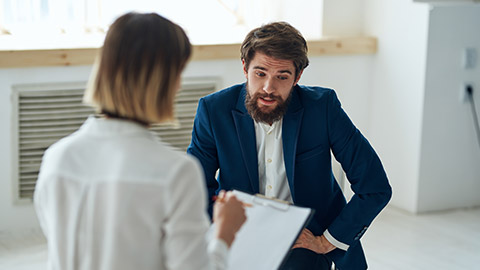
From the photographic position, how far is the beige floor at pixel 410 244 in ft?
10.1

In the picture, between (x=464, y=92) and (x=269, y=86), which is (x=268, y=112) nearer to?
(x=269, y=86)

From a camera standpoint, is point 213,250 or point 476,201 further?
point 476,201

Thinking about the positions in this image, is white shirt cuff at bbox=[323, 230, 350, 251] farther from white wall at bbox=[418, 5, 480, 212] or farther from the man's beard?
white wall at bbox=[418, 5, 480, 212]

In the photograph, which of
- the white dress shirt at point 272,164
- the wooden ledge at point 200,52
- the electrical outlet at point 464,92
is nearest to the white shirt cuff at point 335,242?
the white dress shirt at point 272,164

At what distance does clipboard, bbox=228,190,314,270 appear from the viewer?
1564 millimetres

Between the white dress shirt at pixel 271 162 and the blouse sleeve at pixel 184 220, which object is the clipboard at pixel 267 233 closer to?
the white dress shirt at pixel 271 162

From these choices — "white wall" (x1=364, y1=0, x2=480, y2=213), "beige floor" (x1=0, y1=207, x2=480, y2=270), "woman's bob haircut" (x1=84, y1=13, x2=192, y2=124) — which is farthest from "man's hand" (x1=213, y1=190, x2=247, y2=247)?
"white wall" (x1=364, y1=0, x2=480, y2=213)

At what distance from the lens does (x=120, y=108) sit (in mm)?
1159

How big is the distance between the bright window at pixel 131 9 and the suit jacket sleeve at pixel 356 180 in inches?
74.2

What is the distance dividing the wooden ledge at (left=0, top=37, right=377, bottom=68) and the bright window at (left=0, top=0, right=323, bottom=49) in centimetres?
11

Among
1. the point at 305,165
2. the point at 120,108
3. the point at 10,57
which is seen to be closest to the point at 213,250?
the point at 120,108


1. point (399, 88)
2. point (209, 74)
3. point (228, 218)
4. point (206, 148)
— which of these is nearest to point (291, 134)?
point (206, 148)

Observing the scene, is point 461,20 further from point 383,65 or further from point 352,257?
point 352,257

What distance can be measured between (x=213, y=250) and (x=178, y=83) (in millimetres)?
317
